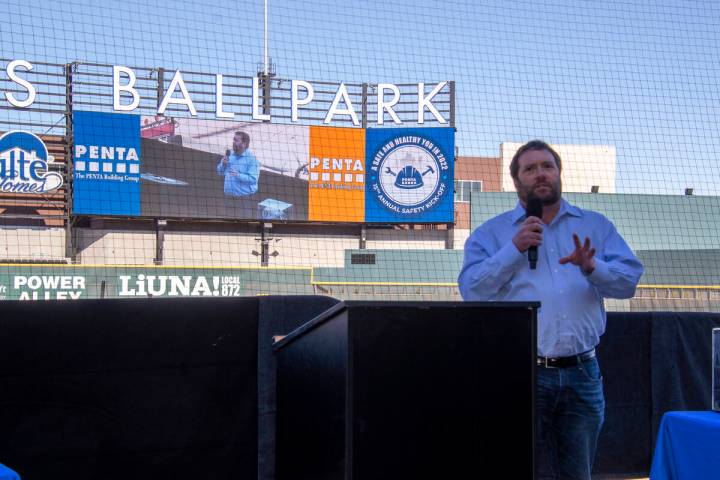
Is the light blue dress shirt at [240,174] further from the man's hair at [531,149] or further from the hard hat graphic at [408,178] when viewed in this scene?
A: the man's hair at [531,149]

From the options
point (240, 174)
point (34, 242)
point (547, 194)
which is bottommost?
point (34, 242)

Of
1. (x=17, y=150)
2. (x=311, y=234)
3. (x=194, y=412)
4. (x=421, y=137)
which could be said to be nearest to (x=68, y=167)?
(x=17, y=150)

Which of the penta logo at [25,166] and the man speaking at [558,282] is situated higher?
the penta logo at [25,166]

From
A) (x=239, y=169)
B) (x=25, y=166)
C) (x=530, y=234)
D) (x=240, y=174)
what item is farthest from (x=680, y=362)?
(x=25, y=166)

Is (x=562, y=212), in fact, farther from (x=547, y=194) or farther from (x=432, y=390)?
(x=432, y=390)

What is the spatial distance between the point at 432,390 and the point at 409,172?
80.4 ft

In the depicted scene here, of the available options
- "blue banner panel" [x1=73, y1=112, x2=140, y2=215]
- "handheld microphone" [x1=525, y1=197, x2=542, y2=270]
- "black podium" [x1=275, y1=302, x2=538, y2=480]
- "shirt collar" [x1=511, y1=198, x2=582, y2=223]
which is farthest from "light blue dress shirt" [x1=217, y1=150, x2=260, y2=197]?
"black podium" [x1=275, y1=302, x2=538, y2=480]

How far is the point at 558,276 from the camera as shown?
2.43m

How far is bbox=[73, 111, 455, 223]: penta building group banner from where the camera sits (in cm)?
2491

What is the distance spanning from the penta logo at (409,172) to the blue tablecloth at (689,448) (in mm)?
23404

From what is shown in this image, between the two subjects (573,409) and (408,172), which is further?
(408,172)

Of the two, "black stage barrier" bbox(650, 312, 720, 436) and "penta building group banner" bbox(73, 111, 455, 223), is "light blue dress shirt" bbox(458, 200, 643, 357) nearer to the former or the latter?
"black stage barrier" bbox(650, 312, 720, 436)

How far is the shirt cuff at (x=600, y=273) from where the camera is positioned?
2.31 m

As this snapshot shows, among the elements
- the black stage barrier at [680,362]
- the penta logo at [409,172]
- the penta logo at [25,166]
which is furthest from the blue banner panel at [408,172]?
the black stage barrier at [680,362]
